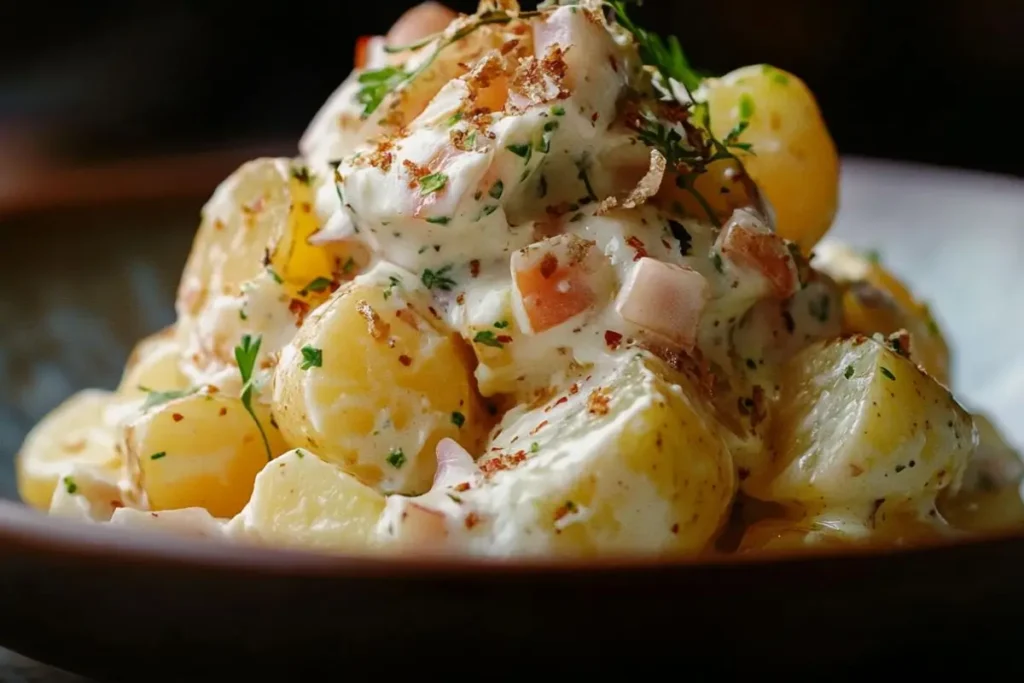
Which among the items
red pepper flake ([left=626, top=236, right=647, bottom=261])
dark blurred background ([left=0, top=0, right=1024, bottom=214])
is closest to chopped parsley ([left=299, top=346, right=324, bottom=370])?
red pepper flake ([left=626, top=236, right=647, bottom=261])

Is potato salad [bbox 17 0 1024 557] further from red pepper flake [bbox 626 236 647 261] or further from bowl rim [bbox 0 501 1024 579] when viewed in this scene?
bowl rim [bbox 0 501 1024 579]

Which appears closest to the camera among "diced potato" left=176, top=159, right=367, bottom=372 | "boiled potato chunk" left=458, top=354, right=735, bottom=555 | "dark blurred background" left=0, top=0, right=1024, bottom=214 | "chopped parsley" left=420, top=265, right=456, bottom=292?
"boiled potato chunk" left=458, top=354, right=735, bottom=555

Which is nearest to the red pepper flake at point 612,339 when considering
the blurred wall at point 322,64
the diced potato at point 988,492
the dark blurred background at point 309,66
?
the diced potato at point 988,492

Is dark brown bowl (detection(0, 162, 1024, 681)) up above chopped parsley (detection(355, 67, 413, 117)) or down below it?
below

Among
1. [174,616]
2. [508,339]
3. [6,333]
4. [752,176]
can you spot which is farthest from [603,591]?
[6,333]

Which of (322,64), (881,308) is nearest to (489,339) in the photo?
(881,308)

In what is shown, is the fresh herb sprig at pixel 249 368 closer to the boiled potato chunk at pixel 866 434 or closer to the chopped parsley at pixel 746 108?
the boiled potato chunk at pixel 866 434

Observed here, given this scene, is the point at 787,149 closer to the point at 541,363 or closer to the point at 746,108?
the point at 746,108
